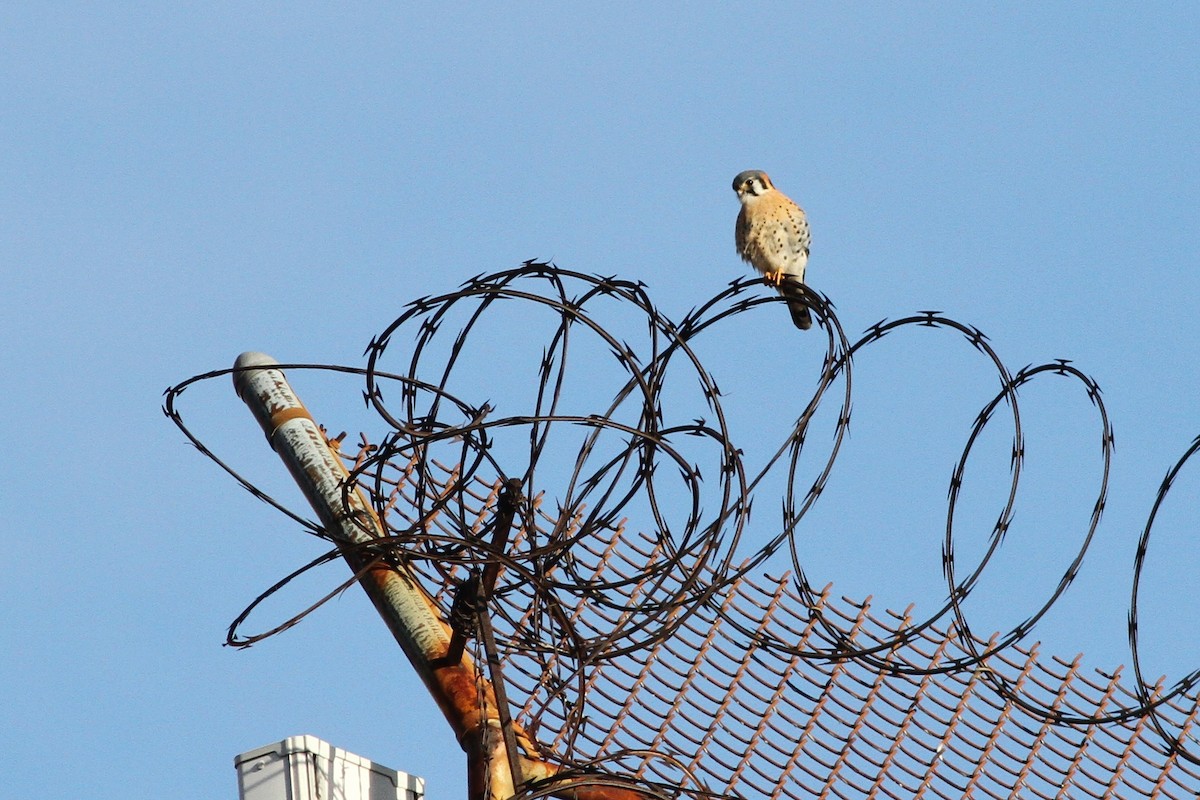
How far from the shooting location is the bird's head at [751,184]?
997cm

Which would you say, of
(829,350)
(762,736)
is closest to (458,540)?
(829,350)

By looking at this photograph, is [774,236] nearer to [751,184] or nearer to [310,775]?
[751,184]

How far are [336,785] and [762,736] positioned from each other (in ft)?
8.13

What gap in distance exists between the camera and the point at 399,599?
5.99 m

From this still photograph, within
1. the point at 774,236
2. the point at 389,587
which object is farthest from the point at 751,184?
the point at 389,587

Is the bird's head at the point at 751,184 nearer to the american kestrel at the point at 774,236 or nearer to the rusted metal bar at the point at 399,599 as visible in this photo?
the american kestrel at the point at 774,236

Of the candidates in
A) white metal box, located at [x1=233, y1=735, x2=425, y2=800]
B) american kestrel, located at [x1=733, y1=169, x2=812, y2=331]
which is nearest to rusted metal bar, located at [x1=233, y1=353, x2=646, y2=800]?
white metal box, located at [x1=233, y1=735, x2=425, y2=800]

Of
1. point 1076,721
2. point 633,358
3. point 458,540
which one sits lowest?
point 1076,721

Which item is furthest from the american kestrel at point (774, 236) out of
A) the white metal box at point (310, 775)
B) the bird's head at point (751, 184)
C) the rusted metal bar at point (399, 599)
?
the white metal box at point (310, 775)

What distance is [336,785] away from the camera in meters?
5.96

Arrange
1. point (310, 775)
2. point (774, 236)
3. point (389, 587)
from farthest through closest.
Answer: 1. point (774, 236)
2. point (389, 587)
3. point (310, 775)

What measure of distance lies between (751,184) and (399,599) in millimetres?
4715

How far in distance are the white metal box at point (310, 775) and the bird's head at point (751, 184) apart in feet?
15.9

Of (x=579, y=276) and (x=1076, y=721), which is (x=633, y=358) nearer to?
(x=579, y=276)
